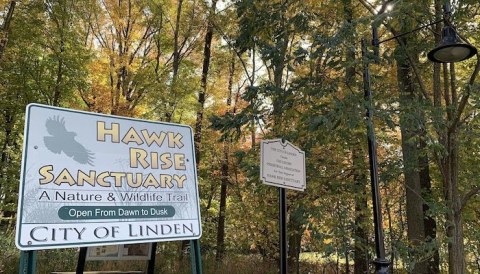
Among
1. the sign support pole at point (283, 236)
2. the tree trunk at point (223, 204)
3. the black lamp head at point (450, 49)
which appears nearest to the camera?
→ the sign support pole at point (283, 236)

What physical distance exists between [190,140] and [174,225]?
746 mm

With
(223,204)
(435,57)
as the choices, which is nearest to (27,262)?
(435,57)

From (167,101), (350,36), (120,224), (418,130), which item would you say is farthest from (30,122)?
(167,101)

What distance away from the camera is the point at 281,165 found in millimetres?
3061

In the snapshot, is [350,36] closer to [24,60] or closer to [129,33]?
[24,60]

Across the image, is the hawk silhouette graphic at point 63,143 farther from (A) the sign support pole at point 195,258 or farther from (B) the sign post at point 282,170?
(B) the sign post at point 282,170

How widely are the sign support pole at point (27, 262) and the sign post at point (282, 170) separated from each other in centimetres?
159

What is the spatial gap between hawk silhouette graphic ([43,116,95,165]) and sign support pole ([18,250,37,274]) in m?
0.63

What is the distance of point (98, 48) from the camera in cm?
1273

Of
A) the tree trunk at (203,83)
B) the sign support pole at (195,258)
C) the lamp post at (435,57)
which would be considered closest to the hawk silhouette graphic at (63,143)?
the sign support pole at (195,258)

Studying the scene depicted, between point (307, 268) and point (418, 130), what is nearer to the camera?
point (418, 130)

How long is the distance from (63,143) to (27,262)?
2.48ft

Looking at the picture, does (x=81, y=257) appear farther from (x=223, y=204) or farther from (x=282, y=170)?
(x=223, y=204)

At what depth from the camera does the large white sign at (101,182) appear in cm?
225
